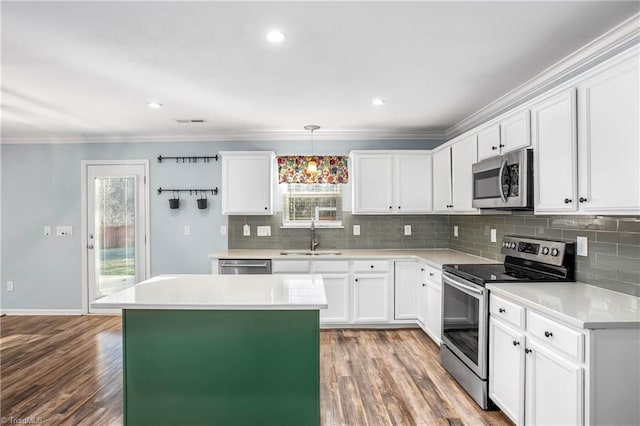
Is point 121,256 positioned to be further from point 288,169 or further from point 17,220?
point 288,169

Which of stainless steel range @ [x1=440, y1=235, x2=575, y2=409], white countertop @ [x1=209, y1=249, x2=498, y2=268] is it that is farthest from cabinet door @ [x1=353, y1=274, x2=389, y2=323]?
stainless steel range @ [x1=440, y1=235, x2=575, y2=409]

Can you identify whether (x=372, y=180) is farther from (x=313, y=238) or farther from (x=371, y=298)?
(x=371, y=298)

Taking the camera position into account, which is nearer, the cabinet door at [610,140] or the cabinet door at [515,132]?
the cabinet door at [610,140]

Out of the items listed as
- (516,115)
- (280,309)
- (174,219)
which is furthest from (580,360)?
(174,219)

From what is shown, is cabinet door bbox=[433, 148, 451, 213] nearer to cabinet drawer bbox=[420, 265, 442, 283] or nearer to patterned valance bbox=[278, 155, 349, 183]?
cabinet drawer bbox=[420, 265, 442, 283]

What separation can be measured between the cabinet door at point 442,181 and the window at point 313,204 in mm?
1195

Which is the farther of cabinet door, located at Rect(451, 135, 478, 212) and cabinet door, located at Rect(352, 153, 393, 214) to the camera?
cabinet door, located at Rect(352, 153, 393, 214)

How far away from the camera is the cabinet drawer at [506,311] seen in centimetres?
209

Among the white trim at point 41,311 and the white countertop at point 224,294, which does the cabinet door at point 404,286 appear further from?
the white trim at point 41,311

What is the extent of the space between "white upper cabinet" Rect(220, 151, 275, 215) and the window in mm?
397

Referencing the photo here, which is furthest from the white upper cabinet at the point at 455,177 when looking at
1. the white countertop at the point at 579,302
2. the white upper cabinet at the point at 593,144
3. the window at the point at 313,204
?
the window at the point at 313,204

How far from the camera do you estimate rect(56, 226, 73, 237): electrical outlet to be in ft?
15.9

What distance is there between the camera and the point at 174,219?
4.78m

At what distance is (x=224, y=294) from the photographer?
7.22 feet
